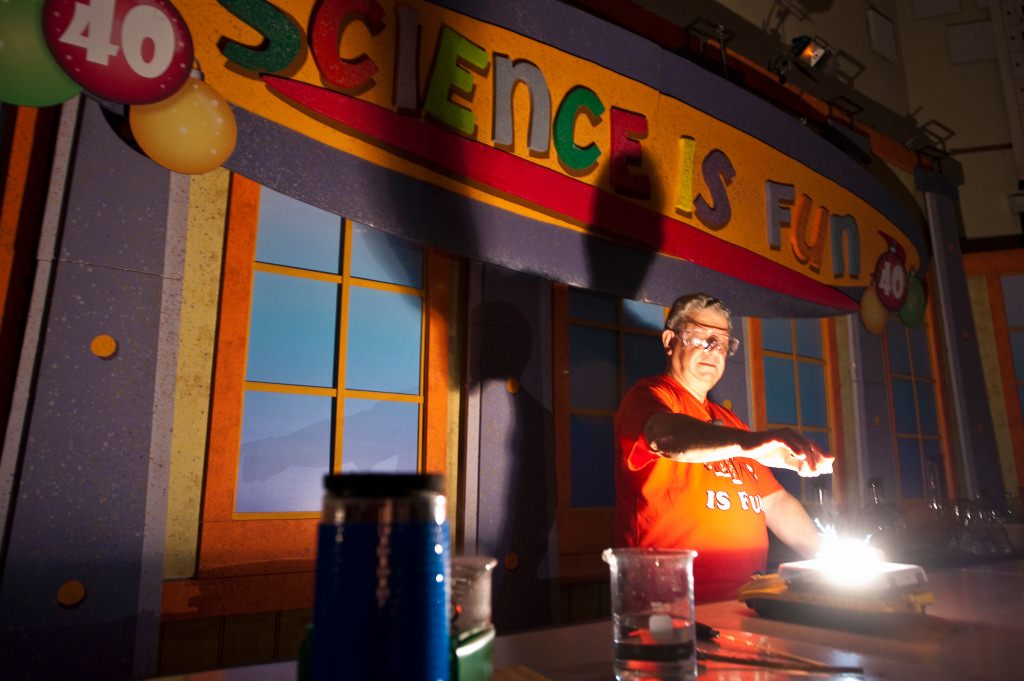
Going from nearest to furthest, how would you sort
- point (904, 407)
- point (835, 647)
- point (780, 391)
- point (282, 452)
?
point (835, 647)
point (282, 452)
point (780, 391)
point (904, 407)

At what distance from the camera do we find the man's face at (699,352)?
2070mm

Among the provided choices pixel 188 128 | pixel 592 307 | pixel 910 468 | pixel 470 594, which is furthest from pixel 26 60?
pixel 910 468

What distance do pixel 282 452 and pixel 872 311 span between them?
3.35 metres

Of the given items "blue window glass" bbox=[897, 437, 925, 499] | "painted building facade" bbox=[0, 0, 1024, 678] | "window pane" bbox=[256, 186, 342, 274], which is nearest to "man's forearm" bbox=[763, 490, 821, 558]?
"painted building facade" bbox=[0, 0, 1024, 678]

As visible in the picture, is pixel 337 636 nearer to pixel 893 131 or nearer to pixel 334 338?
pixel 334 338

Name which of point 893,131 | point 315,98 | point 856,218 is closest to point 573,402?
point 315,98

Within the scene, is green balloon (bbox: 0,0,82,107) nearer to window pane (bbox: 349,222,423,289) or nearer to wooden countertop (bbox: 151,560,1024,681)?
window pane (bbox: 349,222,423,289)

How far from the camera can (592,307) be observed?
113 inches

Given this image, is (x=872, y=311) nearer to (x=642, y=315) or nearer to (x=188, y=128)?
(x=642, y=315)

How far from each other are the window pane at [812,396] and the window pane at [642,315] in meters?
1.22

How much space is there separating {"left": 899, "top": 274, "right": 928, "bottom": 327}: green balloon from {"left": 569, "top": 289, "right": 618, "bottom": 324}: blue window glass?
2246 millimetres

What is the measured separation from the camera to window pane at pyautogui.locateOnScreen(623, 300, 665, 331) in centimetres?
300

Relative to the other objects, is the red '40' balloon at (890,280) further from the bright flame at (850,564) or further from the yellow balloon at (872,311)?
the bright flame at (850,564)

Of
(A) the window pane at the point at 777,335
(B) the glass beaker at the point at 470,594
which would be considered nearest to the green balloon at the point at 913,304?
(A) the window pane at the point at 777,335
